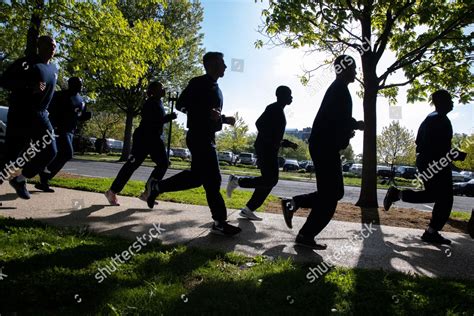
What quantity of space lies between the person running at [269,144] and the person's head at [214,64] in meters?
1.23

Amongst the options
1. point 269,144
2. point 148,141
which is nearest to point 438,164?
point 269,144

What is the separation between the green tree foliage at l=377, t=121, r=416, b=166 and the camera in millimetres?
53500

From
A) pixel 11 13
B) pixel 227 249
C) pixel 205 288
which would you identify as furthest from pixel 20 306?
pixel 11 13

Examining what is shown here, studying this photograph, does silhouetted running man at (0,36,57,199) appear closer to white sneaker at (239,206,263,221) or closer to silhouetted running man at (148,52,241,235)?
silhouetted running man at (148,52,241,235)

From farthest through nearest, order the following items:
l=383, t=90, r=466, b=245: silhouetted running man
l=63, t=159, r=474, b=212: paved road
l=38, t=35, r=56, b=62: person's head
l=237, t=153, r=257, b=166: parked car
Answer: l=237, t=153, r=257, b=166: parked car, l=63, t=159, r=474, b=212: paved road, l=383, t=90, r=466, b=245: silhouetted running man, l=38, t=35, r=56, b=62: person's head

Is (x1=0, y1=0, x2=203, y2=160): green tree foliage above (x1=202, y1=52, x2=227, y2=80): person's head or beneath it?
above

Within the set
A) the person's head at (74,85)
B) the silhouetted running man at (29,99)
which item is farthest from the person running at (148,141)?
the person's head at (74,85)

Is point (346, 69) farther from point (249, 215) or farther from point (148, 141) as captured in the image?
point (148, 141)

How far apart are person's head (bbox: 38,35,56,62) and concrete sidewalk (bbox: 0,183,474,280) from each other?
6.11 feet

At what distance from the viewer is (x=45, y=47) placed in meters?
4.17

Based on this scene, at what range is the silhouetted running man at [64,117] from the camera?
5.89 meters

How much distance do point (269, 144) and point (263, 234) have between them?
53.5 inches

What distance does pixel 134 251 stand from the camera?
3123 mm

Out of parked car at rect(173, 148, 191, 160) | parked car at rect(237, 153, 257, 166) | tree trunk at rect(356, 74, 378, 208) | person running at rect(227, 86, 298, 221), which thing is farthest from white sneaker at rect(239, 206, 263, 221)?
parked car at rect(173, 148, 191, 160)
